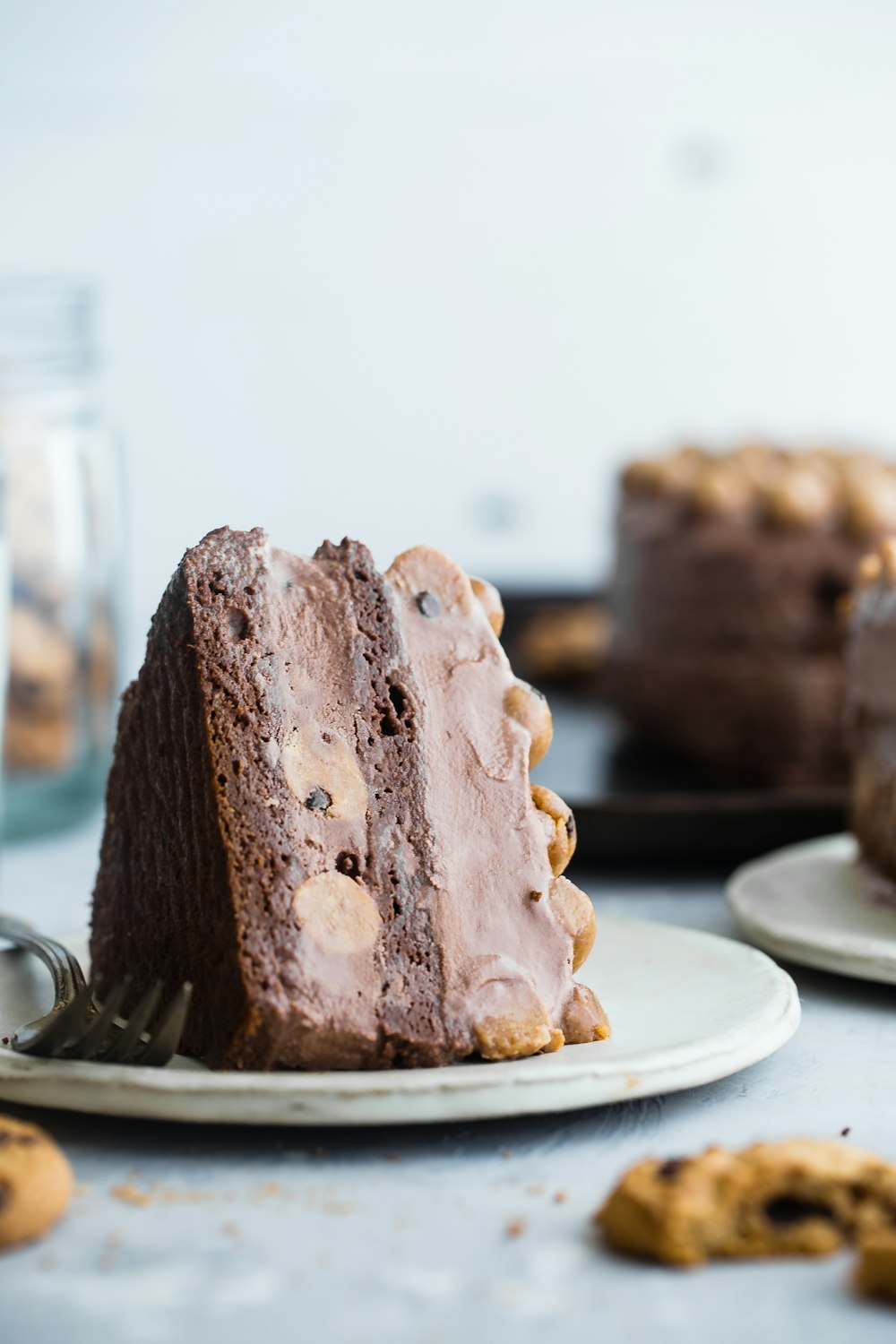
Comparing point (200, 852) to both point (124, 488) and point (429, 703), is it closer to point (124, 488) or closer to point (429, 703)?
point (429, 703)

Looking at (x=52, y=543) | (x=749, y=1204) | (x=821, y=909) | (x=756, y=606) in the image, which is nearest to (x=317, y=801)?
(x=749, y=1204)

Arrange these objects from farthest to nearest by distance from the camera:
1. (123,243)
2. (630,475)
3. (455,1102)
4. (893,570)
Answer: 1. (123,243)
2. (630,475)
3. (893,570)
4. (455,1102)

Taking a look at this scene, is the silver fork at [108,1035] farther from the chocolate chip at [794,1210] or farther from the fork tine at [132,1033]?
the chocolate chip at [794,1210]

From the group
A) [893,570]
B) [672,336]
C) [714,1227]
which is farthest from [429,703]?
Answer: [672,336]

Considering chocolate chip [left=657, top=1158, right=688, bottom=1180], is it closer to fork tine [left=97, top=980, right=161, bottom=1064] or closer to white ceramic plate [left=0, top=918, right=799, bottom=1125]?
white ceramic plate [left=0, top=918, right=799, bottom=1125]

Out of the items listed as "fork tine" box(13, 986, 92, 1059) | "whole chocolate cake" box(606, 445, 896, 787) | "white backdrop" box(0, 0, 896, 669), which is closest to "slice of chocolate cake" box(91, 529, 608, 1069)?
"fork tine" box(13, 986, 92, 1059)

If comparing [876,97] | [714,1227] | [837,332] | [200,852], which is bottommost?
[714,1227]
